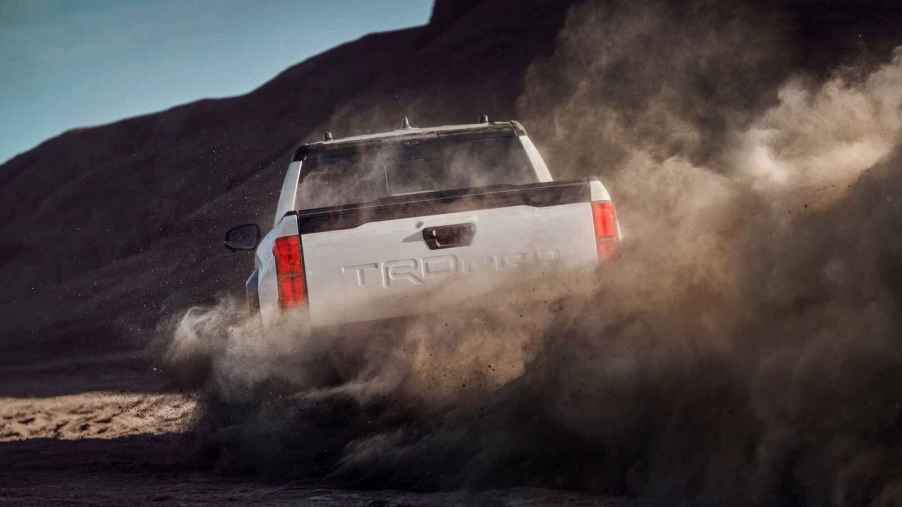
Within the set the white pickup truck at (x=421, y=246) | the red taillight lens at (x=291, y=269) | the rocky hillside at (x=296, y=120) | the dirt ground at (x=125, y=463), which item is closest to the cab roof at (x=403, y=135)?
the white pickup truck at (x=421, y=246)

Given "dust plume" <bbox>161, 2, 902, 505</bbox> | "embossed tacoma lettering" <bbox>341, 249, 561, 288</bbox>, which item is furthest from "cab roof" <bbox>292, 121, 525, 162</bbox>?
"embossed tacoma lettering" <bbox>341, 249, 561, 288</bbox>

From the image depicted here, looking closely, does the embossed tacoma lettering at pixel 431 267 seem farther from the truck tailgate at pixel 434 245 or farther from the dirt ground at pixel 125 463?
the dirt ground at pixel 125 463

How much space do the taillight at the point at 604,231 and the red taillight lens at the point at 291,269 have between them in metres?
1.52

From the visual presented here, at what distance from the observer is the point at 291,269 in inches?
223

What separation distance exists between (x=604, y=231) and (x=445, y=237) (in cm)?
83

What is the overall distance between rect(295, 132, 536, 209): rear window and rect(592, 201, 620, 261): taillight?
1355mm

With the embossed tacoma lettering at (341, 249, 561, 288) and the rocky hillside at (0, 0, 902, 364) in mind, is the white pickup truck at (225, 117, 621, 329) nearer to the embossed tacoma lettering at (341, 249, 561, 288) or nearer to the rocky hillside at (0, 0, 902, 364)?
the embossed tacoma lettering at (341, 249, 561, 288)

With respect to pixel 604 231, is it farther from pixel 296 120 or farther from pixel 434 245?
pixel 296 120

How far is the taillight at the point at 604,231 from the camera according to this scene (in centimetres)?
583

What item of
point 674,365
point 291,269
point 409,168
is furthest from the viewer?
point 409,168

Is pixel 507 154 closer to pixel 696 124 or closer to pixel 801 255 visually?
pixel 801 255

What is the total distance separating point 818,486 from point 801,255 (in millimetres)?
1107

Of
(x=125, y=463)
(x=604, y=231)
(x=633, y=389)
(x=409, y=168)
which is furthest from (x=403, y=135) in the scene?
(x=633, y=389)

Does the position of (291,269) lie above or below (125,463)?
above
